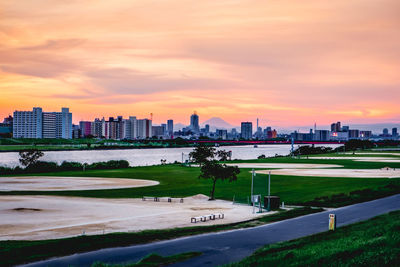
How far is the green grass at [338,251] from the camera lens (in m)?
17.3

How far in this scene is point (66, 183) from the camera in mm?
72875

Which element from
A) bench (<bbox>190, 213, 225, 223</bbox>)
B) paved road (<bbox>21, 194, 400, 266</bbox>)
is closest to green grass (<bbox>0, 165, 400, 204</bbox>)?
bench (<bbox>190, 213, 225, 223</bbox>)

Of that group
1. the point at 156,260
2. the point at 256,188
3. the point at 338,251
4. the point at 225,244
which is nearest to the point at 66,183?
the point at 256,188

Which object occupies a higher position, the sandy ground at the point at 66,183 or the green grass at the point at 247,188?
the green grass at the point at 247,188

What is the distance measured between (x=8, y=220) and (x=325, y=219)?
25842mm

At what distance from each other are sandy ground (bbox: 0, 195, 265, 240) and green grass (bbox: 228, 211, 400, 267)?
511 inches

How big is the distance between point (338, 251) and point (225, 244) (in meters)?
8.66

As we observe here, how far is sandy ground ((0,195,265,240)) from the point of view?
111 feet

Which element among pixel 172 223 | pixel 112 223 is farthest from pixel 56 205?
pixel 172 223

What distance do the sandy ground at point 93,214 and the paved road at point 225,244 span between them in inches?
237

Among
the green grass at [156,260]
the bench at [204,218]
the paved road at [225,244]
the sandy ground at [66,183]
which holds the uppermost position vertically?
the green grass at [156,260]

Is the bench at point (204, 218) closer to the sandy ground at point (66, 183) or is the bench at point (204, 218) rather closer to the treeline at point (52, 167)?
the sandy ground at point (66, 183)

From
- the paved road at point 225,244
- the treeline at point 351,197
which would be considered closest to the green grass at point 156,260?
the paved road at point 225,244

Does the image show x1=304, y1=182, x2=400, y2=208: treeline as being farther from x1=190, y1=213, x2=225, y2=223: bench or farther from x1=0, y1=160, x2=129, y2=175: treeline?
x1=0, y1=160, x2=129, y2=175: treeline
